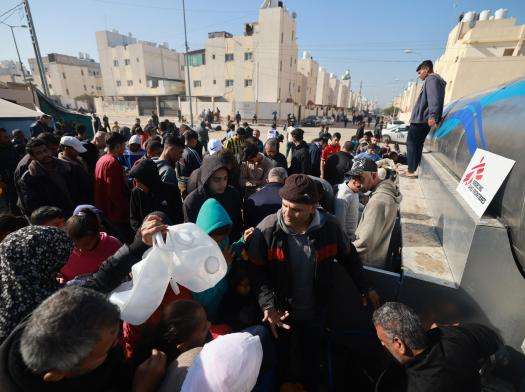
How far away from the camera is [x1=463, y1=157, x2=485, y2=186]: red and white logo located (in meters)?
2.39

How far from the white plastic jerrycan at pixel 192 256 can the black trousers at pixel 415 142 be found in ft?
14.8

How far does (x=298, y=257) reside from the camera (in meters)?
2.23

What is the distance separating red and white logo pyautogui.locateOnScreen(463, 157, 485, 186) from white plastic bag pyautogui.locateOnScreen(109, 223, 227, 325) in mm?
2298

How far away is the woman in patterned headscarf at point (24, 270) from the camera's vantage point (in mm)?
1550

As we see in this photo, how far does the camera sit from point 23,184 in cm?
347

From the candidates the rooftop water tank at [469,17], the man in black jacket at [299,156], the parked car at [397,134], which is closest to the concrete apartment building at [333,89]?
the rooftop water tank at [469,17]

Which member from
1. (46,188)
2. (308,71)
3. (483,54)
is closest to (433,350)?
(46,188)

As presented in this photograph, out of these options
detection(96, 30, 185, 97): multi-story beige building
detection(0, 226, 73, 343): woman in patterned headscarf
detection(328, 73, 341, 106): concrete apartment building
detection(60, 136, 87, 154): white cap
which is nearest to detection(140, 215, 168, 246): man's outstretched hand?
detection(0, 226, 73, 343): woman in patterned headscarf

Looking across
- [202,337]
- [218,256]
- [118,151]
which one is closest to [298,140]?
[118,151]

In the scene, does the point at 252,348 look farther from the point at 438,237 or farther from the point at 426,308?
the point at 438,237

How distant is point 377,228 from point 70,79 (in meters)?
86.6

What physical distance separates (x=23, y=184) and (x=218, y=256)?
125 inches

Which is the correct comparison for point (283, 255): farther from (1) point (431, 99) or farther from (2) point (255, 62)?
(2) point (255, 62)

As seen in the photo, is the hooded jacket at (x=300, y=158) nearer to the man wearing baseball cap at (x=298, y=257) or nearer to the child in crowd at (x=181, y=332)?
the man wearing baseball cap at (x=298, y=257)
